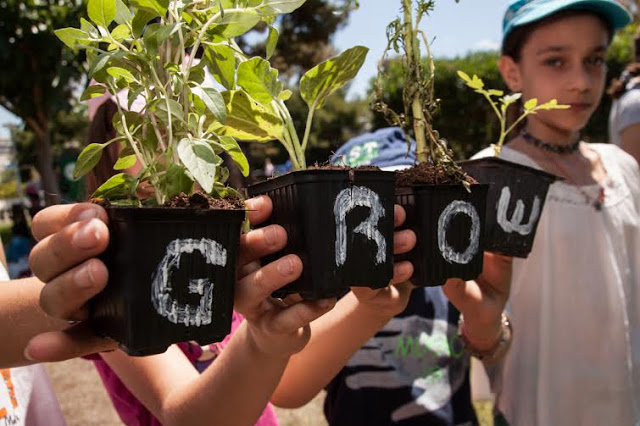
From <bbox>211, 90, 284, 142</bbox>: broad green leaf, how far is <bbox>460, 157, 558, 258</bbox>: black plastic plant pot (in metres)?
0.50

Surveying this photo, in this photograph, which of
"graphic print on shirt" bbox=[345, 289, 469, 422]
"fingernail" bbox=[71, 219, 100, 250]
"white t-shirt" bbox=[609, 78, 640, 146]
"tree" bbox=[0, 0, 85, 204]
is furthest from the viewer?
"tree" bbox=[0, 0, 85, 204]

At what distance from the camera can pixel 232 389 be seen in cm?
100

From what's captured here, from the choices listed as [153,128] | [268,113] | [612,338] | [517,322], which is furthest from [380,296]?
[612,338]

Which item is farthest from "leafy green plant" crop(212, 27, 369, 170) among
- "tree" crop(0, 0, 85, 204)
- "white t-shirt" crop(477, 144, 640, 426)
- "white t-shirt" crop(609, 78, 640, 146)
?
"tree" crop(0, 0, 85, 204)

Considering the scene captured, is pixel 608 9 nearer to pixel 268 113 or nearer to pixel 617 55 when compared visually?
pixel 268 113

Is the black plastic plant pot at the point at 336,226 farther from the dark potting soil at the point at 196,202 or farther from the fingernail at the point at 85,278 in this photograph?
the fingernail at the point at 85,278

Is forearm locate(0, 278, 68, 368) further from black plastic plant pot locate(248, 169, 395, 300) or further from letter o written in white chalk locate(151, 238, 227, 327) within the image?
black plastic plant pot locate(248, 169, 395, 300)

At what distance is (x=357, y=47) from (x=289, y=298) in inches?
19.7

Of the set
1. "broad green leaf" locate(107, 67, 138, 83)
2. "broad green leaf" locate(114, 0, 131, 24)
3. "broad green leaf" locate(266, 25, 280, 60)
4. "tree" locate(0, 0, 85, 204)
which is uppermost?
"tree" locate(0, 0, 85, 204)

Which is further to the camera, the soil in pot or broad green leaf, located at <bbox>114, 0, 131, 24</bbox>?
the soil in pot

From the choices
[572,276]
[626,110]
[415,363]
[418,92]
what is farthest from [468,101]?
[418,92]

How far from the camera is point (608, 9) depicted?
1.50 metres

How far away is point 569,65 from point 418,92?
75 centimetres

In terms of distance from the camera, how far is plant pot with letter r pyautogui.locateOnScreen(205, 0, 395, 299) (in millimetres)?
853
